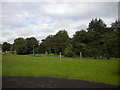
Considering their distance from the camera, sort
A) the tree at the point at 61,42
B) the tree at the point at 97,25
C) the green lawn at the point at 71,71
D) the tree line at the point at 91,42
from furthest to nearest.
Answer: the tree at the point at 61,42 < the tree at the point at 97,25 < the tree line at the point at 91,42 < the green lawn at the point at 71,71

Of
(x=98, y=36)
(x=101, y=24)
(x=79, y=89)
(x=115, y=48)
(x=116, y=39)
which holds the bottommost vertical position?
(x=79, y=89)

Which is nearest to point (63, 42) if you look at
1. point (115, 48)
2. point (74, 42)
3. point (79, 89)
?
point (74, 42)

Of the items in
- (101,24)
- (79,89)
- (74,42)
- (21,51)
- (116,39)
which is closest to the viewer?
(79,89)

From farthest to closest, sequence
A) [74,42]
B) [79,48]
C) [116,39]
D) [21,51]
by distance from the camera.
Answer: [21,51] < [74,42] < [79,48] < [116,39]

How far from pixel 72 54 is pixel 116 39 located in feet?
85.9

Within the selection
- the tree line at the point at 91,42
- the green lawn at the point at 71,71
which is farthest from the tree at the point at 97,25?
the green lawn at the point at 71,71

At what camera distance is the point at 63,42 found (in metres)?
49.0

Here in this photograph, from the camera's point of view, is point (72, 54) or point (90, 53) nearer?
point (90, 53)

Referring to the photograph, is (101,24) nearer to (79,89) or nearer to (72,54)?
(72,54)

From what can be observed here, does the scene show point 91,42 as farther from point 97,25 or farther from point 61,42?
point 61,42

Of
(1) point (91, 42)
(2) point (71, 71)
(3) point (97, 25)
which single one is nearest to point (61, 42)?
(3) point (97, 25)

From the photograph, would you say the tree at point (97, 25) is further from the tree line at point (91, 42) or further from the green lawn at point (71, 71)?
the green lawn at point (71, 71)

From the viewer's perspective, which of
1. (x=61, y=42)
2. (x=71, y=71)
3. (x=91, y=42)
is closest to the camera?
(x=71, y=71)

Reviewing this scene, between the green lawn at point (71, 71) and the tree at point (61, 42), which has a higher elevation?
the tree at point (61, 42)
